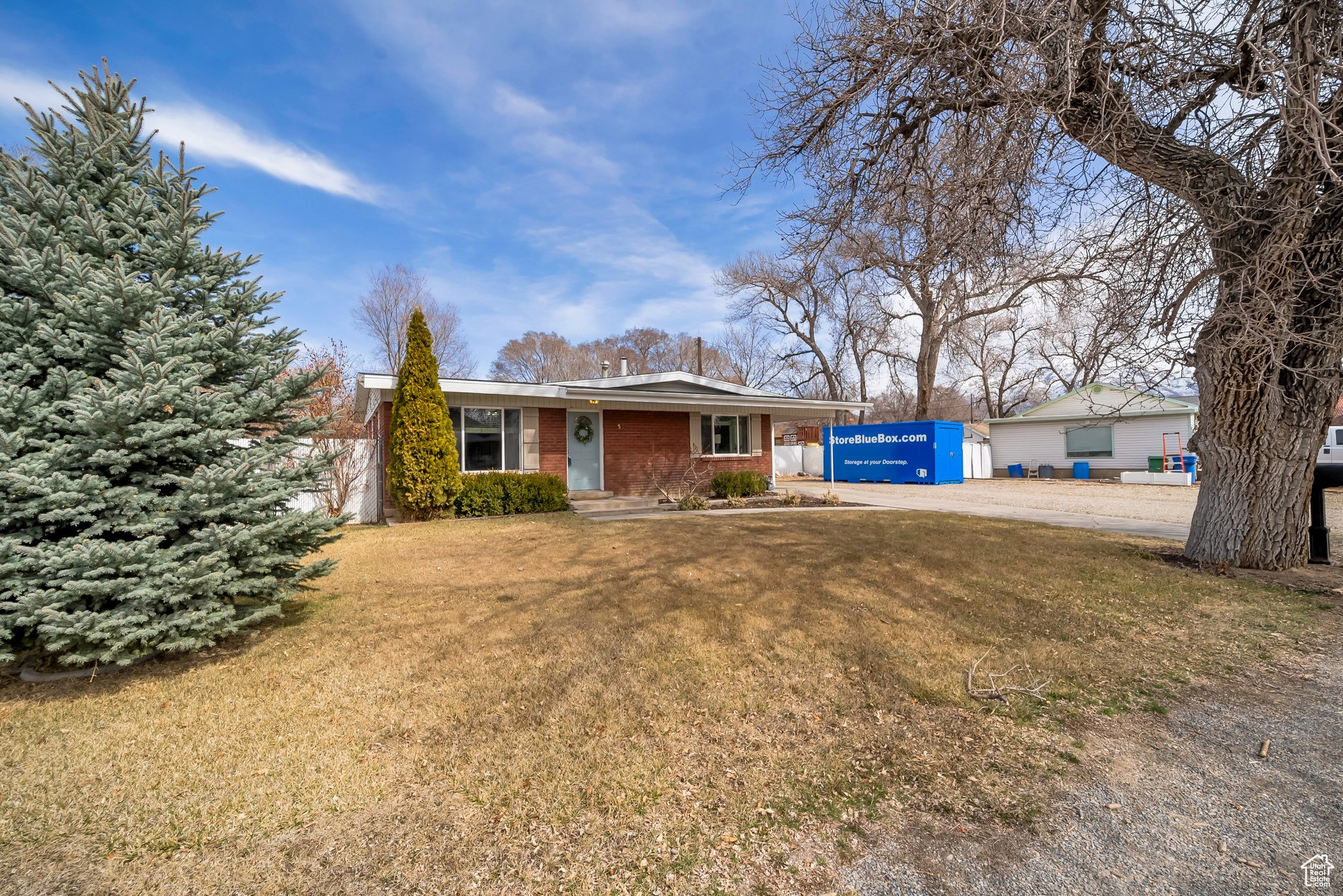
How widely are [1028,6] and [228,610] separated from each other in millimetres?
7402

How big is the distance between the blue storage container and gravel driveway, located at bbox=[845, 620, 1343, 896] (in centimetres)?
1601

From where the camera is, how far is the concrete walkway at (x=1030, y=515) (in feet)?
29.6

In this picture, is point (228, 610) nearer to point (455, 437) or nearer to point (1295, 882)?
point (1295, 882)

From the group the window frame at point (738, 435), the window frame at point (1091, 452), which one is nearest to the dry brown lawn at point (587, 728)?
the window frame at point (738, 435)

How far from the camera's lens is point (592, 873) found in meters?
1.94

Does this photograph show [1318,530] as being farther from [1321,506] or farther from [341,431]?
[341,431]

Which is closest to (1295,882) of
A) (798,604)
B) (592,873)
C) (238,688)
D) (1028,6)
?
(592,873)

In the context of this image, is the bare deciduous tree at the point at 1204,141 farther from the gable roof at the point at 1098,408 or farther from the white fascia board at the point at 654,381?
the gable roof at the point at 1098,408

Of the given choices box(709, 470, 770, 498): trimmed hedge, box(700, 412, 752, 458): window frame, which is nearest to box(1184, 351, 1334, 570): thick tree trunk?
box(709, 470, 770, 498): trimmed hedge

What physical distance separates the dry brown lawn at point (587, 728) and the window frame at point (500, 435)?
6.69 metres

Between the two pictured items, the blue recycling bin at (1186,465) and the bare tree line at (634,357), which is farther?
the bare tree line at (634,357)

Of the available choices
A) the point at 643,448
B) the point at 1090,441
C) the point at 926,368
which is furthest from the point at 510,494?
the point at 1090,441

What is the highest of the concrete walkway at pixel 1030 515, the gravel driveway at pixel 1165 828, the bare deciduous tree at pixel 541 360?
the bare deciduous tree at pixel 541 360

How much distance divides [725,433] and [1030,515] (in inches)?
287
